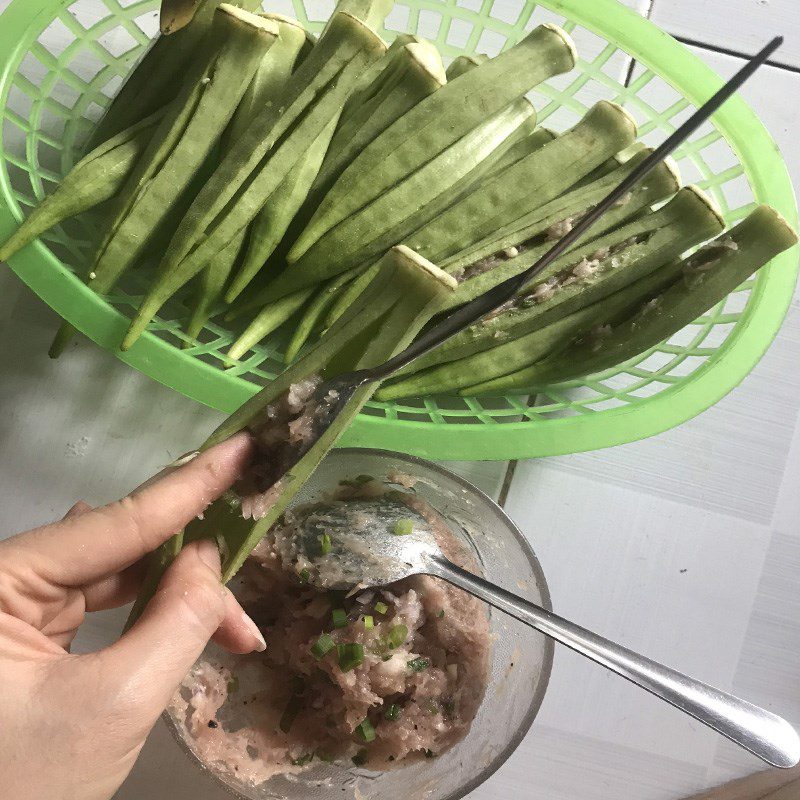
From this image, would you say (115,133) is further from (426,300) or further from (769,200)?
(769,200)

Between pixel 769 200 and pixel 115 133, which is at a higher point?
pixel 769 200

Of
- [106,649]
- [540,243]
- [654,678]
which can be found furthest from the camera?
[540,243]

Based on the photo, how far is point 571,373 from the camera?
127cm

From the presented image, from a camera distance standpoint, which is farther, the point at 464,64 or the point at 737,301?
the point at 737,301

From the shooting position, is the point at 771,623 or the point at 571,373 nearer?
the point at 571,373

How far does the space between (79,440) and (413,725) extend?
69 cm

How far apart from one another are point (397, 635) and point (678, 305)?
2.15ft

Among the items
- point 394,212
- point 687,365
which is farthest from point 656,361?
point 394,212

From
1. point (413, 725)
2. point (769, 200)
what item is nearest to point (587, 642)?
point (413, 725)

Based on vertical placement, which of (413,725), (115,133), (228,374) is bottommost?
(413,725)

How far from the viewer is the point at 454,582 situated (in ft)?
3.58

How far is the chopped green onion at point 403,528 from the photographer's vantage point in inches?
43.4

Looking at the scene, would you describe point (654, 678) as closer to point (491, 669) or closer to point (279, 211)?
point (491, 669)

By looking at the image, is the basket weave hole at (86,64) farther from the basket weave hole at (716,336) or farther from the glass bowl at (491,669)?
the basket weave hole at (716,336)
